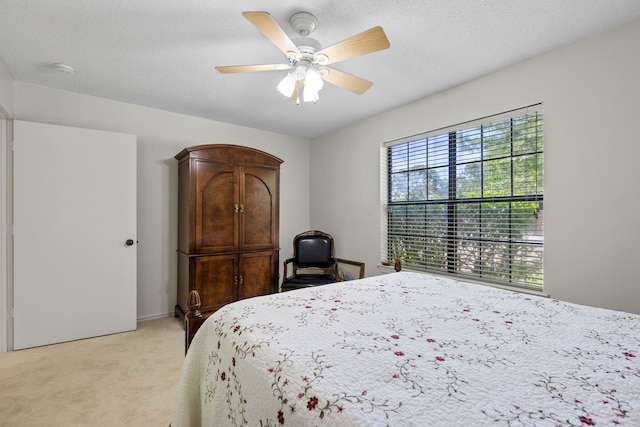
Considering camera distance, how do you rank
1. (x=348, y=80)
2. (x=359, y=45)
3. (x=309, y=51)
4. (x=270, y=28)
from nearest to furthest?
(x=270, y=28), (x=359, y=45), (x=309, y=51), (x=348, y=80)

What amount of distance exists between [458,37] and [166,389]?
3152 millimetres

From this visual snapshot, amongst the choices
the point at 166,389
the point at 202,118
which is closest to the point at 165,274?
the point at 166,389

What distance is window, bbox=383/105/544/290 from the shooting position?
2.34m

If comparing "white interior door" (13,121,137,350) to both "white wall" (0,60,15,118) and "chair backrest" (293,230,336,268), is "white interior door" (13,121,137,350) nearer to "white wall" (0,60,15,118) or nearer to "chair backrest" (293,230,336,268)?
"white wall" (0,60,15,118)

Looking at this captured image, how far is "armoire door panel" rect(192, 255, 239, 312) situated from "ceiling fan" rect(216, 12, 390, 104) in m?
2.01

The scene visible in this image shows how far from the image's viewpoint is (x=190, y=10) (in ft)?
5.72

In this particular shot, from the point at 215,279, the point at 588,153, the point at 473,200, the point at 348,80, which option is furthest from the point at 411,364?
the point at 215,279

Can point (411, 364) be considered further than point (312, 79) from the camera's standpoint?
No

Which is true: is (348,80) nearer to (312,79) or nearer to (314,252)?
(312,79)

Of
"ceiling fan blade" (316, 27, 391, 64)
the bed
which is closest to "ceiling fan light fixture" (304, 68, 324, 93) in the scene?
"ceiling fan blade" (316, 27, 391, 64)

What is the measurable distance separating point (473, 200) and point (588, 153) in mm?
869

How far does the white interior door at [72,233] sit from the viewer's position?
2.59m

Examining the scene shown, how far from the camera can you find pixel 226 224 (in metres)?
3.33

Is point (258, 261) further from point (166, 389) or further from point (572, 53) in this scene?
point (572, 53)
